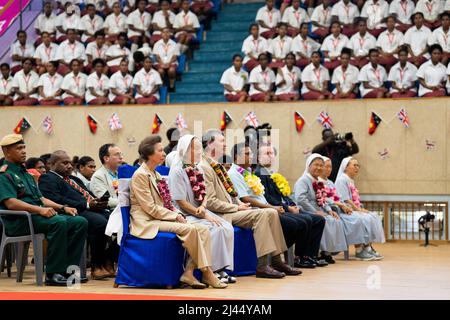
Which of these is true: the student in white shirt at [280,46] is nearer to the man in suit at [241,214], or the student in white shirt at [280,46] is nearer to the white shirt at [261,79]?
the white shirt at [261,79]

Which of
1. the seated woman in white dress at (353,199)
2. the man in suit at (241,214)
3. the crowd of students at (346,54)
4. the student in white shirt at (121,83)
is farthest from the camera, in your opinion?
the student in white shirt at (121,83)

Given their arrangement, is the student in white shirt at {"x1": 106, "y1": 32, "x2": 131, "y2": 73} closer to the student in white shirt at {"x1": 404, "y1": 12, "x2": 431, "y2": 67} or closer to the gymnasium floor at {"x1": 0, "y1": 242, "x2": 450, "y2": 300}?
the student in white shirt at {"x1": 404, "y1": 12, "x2": 431, "y2": 67}

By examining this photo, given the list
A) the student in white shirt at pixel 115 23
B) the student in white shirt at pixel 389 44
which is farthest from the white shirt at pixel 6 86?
the student in white shirt at pixel 389 44

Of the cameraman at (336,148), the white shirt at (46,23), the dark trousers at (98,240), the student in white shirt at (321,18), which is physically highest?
the white shirt at (46,23)

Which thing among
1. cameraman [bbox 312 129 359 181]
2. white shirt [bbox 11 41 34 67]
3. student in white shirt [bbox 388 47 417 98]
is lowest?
cameraman [bbox 312 129 359 181]

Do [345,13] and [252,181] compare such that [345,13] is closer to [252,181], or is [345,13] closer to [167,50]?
[167,50]

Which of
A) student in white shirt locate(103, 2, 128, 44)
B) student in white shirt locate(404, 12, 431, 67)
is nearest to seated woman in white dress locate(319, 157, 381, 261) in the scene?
student in white shirt locate(404, 12, 431, 67)

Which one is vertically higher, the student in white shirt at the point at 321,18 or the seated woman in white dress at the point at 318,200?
Result: the student in white shirt at the point at 321,18

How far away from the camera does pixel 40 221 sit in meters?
8.00

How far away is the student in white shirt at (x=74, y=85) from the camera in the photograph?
16281 millimetres

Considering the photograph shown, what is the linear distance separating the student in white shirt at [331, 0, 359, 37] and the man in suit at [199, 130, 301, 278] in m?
7.64

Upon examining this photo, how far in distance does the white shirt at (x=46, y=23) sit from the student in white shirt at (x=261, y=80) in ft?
17.9

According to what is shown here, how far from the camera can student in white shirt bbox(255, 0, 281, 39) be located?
16.5m

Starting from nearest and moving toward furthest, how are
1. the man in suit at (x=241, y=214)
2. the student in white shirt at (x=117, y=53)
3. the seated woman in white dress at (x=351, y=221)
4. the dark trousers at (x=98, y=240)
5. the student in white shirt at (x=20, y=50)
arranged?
the dark trousers at (x=98, y=240) < the man in suit at (x=241, y=214) < the seated woman in white dress at (x=351, y=221) < the student in white shirt at (x=117, y=53) < the student in white shirt at (x=20, y=50)
